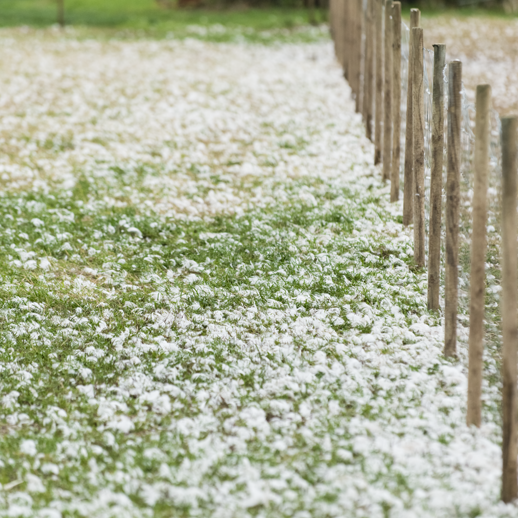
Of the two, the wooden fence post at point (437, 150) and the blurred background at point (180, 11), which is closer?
the wooden fence post at point (437, 150)

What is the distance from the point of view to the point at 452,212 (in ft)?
16.1

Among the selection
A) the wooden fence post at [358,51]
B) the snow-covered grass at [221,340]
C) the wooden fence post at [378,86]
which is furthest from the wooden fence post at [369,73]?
the wooden fence post at [358,51]

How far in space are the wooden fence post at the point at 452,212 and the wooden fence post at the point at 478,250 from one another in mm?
598

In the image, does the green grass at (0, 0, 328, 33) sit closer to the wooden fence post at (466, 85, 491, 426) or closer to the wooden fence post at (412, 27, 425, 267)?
the wooden fence post at (412, 27, 425, 267)

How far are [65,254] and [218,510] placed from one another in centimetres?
393

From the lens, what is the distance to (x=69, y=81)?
14234mm

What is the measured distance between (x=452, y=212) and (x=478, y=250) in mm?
840

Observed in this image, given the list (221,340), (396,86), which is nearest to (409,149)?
(396,86)

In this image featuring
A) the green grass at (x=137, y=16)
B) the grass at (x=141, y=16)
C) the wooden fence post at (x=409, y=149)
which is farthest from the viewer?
the green grass at (x=137, y=16)

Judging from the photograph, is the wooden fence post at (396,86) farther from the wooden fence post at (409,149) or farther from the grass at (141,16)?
the grass at (141,16)

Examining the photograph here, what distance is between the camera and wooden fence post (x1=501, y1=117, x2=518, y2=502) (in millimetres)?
3742

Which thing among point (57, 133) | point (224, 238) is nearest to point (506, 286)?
point (224, 238)

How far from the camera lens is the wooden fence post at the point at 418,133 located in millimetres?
6238

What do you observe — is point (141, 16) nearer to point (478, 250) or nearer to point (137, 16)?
point (137, 16)
